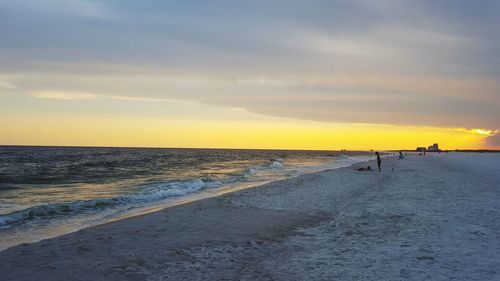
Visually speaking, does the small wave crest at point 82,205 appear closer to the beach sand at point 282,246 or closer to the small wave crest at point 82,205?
the small wave crest at point 82,205

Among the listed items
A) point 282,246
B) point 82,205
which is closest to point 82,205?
point 82,205

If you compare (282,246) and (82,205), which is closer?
(282,246)

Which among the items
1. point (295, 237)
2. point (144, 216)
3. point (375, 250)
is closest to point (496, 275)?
point (375, 250)

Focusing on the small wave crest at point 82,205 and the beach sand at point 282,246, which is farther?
the small wave crest at point 82,205

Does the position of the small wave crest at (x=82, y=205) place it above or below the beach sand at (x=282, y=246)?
below

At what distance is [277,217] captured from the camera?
14195 millimetres

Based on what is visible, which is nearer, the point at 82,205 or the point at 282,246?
the point at 282,246

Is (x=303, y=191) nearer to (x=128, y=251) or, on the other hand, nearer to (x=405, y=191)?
(x=405, y=191)

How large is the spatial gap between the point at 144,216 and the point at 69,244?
4310mm

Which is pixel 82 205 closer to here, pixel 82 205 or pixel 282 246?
pixel 82 205

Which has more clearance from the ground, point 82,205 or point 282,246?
point 282,246

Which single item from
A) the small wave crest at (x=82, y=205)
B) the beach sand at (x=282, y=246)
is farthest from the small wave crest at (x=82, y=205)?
the beach sand at (x=282, y=246)

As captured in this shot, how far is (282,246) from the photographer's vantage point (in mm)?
10055

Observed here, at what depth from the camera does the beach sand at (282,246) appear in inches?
310
